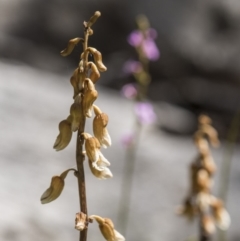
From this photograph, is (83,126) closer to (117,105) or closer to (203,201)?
(203,201)

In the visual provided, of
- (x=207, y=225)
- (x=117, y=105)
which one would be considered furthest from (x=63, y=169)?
(x=207, y=225)

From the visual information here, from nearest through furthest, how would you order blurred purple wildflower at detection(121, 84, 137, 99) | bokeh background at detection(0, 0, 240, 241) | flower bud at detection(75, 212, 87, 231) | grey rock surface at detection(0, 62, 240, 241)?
flower bud at detection(75, 212, 87, 231), blurred purple wildflower at detection(121, 84, 137, 99), grey rock surface at detection(0, 62, 240, 241), bokeh background at detection(0, 0, 240, 241)

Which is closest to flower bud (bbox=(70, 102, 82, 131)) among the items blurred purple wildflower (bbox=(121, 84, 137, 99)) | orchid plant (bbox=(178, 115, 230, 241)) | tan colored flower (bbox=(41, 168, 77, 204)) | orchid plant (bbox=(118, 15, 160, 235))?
tan colored flower (bbox=(41, 168, 77, 204))

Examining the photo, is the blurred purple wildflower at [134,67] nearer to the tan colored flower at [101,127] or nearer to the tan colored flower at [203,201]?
the tan colored flower at [203,201]

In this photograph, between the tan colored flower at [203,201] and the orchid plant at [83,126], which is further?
the tan colored flower at [203,201]

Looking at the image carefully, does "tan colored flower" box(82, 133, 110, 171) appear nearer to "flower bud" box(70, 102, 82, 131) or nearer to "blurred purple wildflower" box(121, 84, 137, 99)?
"flower bud" box(70, 102, 82, 131)

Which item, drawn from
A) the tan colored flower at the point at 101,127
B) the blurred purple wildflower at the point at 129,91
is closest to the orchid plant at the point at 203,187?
the blurred purple wildflower at the point at 129,91
